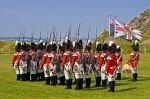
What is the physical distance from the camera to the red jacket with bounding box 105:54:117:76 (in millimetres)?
28406

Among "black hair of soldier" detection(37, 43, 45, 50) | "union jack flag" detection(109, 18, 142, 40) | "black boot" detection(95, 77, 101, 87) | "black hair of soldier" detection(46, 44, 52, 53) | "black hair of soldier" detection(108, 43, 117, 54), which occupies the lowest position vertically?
"black boot" detection(95, 77, 101, 87)

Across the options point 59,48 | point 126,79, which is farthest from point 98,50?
point 126,79

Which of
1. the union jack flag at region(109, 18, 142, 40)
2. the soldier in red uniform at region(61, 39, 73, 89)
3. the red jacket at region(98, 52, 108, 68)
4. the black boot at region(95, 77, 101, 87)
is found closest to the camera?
the soldier in red uniform at region(61, 39, 73, 89)

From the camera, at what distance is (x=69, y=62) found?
29812 millimetres

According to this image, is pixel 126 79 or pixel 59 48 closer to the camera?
pixel 59 48

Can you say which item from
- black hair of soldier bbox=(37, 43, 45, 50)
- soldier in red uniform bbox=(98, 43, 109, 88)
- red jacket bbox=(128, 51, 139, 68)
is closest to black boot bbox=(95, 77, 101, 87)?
soldier in red uniform bbox=(98, 43, 109, 88)

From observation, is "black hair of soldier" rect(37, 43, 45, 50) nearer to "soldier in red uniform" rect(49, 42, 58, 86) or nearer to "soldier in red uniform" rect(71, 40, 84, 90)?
"soldier in red uniform" rect(49, 42, 58, 86)

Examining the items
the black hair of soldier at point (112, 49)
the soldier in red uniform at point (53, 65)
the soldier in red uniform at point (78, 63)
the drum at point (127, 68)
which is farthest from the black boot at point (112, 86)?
the drum at point (127, 68)

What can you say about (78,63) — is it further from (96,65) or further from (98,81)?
(98,81)

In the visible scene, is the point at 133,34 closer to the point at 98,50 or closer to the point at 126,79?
the point at 126,79

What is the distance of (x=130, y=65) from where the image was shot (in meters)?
35.2

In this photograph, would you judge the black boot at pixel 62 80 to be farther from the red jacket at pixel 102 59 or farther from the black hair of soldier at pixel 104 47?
the black hair of soldier at pixel 104 47

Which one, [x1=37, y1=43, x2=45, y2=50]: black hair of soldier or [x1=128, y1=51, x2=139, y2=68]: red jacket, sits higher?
[x1=37, y1=43, x2=45, y2=50]: black hair of soldier

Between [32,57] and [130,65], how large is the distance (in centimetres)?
668
